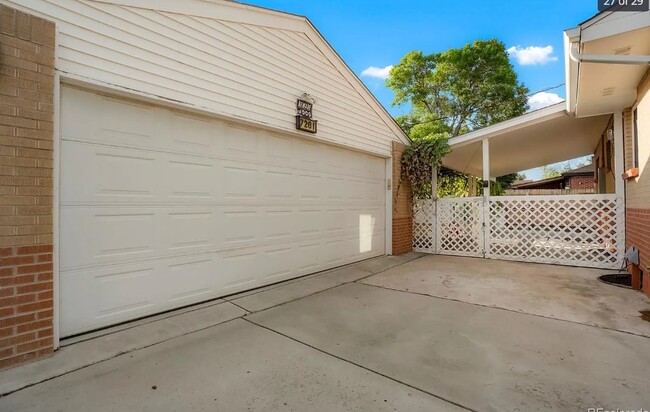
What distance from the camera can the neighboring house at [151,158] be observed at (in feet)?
7.83

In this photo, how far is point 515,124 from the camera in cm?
648

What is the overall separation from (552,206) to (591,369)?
199 inches

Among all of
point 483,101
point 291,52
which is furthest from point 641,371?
point 483,101

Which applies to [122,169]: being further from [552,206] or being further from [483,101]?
[483,101]

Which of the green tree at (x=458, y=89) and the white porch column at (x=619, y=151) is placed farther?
the green tree at (x=458, y=89)

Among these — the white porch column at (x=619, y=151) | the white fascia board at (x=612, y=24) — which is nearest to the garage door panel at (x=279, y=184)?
the white fascia board at (x=612, y=24)

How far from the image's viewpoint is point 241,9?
4.07 meters

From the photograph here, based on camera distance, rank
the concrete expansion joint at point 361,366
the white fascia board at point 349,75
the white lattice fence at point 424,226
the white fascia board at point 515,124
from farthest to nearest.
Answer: the white lattice fence at point 424,226
the white fascia board at point 515,124
the white fascia board at point 349,75
the concrete expansion joint at point 361,366

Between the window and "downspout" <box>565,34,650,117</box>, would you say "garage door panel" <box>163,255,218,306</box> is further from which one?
the window

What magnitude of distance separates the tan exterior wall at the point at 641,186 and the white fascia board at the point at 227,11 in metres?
5.02

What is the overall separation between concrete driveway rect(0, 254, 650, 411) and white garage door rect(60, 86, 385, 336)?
1.08 feet

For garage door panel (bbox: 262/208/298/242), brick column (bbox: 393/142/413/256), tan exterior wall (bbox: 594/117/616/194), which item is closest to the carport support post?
brick column (bbox: 393/142/413/256)

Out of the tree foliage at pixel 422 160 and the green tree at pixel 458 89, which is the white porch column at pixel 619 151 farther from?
the green tree at pixel 458 89

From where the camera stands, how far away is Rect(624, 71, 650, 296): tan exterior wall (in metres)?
4.09
